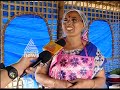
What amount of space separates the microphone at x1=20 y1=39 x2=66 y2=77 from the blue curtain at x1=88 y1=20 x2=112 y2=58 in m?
3.59

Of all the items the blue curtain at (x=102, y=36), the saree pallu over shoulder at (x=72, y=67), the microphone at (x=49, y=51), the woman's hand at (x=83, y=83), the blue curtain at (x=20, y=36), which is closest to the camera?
the microphone at (x=49, y=51)

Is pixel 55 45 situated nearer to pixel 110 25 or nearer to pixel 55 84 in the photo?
pixel 55 84

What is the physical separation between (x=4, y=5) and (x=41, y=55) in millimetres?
2959

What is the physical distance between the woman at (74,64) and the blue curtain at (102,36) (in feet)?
11.4

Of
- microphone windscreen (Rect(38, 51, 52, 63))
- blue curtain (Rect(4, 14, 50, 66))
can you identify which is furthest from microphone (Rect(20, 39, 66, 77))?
blue curtain (Rect(4, 14, 50, 66))

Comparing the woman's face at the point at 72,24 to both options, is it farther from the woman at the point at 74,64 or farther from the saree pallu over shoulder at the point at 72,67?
the saree pallu over shoulder at the point at 72,67

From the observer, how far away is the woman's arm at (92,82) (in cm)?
166

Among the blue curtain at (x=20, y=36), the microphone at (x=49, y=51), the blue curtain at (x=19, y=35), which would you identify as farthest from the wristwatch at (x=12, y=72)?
the blue curtain at (x=19, y=35)

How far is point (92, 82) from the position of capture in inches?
66.9

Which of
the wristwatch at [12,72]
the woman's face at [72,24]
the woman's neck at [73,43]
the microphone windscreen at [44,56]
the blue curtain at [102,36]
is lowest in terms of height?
the blue curtain at [102,36]

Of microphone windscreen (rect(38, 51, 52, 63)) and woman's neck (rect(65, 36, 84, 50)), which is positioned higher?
woman's neck (rect(65, 36, 84, 50))

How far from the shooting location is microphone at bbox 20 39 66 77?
1.54m

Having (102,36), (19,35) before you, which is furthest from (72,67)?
(102,36)

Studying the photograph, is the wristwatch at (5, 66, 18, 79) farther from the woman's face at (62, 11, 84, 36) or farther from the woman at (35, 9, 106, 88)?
the woman's face at (62, 11, 84, 36)
